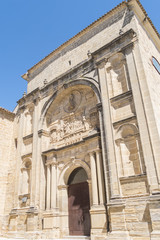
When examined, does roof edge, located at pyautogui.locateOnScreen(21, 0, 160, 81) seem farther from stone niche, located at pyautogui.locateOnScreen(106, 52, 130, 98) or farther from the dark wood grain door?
the dark wood grain door

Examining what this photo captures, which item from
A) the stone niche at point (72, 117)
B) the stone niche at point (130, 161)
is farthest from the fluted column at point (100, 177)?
the stone niche at point (72, 117)

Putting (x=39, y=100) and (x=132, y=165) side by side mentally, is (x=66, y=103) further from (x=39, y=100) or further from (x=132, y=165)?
(x=132, y=165)

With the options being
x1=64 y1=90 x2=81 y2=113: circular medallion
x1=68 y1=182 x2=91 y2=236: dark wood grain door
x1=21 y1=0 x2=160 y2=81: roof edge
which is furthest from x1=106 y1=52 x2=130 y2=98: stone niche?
x1=68 y1=182 x2=91 y2=236: dark wood grain door

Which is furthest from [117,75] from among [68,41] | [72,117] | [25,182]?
[25,182]

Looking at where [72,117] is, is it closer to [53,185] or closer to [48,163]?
[48,163]

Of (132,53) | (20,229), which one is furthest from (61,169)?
(132,53)

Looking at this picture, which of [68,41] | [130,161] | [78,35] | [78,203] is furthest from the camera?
[68,41]

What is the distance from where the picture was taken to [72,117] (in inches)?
424

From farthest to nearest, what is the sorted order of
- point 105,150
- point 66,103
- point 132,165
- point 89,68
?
point 66,103, point 89,68, point 105,150, point 132,165

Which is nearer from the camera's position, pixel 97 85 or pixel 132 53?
pixel 132 53

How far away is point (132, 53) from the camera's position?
879 centimetres

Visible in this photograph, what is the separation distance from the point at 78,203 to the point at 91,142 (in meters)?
2.75

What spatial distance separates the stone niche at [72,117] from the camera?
32.5ft

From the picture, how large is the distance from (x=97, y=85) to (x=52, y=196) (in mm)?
5552
